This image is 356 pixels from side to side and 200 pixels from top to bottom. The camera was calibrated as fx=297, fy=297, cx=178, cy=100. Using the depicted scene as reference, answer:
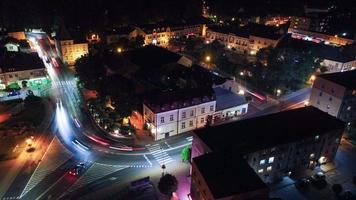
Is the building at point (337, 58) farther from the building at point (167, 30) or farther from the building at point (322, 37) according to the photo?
the building at point (167, 30)

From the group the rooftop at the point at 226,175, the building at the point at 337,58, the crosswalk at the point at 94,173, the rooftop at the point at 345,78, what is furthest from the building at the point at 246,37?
the crosswalk at the point at 94,173

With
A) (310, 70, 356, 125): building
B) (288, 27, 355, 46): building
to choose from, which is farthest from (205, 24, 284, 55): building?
(310, 70, 356, 125): building

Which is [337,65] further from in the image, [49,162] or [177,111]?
[49,162]

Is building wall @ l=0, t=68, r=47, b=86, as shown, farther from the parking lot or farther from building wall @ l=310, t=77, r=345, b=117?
building wall @ l=310, t=77, r=345, b=117

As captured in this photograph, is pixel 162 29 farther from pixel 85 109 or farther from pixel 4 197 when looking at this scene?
pixel 4 197

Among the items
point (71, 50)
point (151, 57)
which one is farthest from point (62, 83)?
point (151, 57)

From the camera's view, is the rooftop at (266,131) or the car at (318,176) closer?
the rooftop at (266,131)
